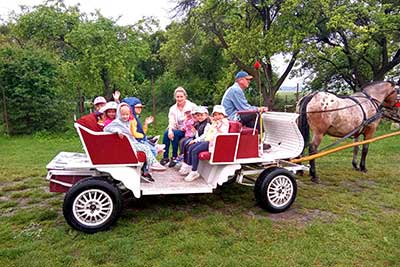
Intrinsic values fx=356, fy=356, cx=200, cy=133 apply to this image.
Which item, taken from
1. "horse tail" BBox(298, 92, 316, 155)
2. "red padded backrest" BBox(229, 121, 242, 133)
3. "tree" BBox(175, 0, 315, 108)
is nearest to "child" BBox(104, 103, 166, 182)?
"red padded backrest" BBox(229, 121, 242, 133)

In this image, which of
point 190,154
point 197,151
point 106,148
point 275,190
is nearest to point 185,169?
point 190,154

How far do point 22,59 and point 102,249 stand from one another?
11.8m

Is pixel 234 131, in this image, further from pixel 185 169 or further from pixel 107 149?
pixel 107 149

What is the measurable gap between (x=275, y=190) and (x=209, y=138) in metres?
1.04

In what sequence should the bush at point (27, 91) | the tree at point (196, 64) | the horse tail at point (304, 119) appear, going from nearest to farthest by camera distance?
the horse tail at point (304, 119) → the bush at point (27, 91) → the tree at point (196, 64)

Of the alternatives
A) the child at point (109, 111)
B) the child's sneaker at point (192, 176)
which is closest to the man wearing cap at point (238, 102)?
the child's sneaker at point (192, 176)

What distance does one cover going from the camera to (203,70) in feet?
67.5

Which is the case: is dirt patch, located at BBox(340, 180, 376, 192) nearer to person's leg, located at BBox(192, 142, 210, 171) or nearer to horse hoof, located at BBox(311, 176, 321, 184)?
horse hoof, located at BBox(311, 176, 321, 184)

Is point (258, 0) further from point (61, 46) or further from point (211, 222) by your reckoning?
point (211, 222)

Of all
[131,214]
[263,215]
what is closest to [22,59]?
[131,214]

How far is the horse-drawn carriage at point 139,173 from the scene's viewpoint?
3734 mm

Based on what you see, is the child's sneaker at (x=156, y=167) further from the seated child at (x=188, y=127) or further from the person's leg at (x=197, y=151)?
the person's leg at (x=197, y=151)

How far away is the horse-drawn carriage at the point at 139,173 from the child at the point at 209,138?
11 cm

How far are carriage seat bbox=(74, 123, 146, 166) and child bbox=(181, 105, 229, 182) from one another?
0.79 m
